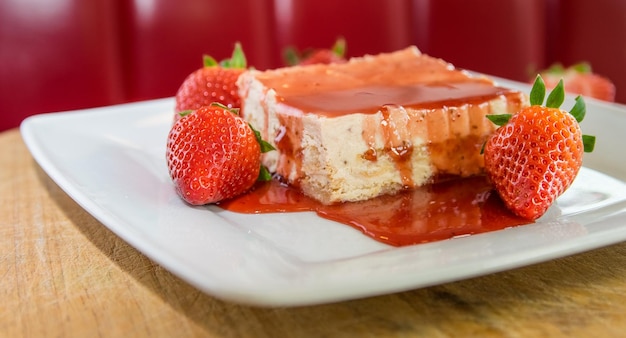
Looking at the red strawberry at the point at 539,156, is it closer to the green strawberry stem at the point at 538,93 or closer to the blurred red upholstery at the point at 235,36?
the green strawberry stem at the point at 538,93

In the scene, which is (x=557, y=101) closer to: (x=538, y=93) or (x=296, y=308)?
(x=538, y=93)

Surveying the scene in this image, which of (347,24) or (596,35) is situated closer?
(347,24)

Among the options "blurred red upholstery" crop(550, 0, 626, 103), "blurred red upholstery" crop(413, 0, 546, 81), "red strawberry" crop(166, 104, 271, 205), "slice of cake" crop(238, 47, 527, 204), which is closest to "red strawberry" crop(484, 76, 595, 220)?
"slice of cake" crop(238, 47, 527, 204)

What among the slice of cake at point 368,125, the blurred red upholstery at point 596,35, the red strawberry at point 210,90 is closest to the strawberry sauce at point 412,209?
the slice of cake at point 368,125

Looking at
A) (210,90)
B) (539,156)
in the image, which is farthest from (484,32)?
(539,156)

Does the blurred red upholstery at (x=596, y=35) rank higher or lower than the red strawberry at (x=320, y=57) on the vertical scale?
lower

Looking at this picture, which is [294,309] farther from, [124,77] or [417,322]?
[124,77]
